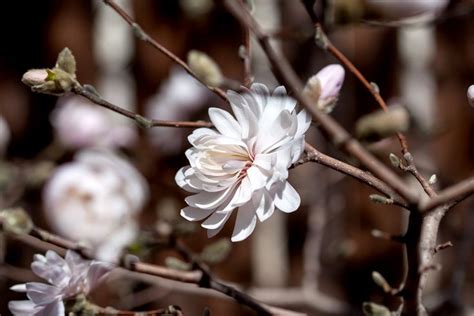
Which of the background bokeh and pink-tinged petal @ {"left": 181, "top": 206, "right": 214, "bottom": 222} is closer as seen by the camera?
pink-tinged petal @ {"left": 181, "top": 206, "right": 214, "bottom": 222}

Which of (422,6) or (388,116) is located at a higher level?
(422,6)

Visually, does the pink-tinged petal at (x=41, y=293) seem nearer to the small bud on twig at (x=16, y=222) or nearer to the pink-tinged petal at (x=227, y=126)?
the small bud on twig at (x=16, y=222)

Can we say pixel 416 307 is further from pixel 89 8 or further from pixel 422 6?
pixel 89 8

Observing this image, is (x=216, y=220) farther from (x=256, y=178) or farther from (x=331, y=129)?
(x=331, y=129)

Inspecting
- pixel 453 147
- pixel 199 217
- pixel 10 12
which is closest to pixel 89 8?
pixel 10 12

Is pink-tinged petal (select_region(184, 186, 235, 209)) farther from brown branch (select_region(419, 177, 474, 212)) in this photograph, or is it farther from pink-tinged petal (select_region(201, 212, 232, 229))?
brown branch (select_region(419, 177, 474, 212))

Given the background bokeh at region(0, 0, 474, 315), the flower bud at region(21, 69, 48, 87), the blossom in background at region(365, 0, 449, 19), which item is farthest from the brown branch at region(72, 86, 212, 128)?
the background bokeh at region(0, 0, 474, 315)

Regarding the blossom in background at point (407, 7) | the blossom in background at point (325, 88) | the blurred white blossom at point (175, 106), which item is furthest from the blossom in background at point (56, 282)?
the blurred white blossom at point (175, 106)
